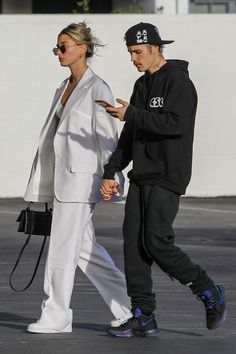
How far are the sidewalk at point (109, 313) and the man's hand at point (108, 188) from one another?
0.86m

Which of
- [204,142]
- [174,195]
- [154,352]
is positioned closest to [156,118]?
[174,195]

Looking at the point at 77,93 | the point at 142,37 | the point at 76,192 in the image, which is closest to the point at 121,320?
the point at 76,192

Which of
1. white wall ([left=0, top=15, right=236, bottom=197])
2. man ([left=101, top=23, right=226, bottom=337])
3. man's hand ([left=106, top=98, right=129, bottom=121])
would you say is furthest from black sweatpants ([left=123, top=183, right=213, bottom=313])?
white wall ([left=0, top=15, right=236, bottom=197])

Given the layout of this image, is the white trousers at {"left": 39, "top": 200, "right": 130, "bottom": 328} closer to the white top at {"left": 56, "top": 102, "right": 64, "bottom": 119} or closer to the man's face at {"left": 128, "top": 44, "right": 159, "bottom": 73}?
the white top at {"left": 56, "top": 102, "right": 64, "bottom": 119}

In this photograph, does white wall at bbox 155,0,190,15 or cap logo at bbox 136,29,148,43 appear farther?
white wall at bbox 155,0,190,15

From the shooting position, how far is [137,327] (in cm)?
772

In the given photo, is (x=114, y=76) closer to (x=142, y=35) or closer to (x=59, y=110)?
(x=59, y=110)

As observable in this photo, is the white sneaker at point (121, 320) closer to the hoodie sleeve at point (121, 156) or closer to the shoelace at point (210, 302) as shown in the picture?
the shoelace at point (210, 302)

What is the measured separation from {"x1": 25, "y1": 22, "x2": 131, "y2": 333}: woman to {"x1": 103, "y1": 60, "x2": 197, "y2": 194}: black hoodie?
0.58 feet

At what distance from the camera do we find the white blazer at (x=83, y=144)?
7.75m

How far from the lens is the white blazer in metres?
7.75

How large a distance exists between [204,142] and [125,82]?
1.33m

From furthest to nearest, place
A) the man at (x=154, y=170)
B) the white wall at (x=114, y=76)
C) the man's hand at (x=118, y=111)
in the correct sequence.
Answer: the white wall at (x=114, y=76), the man at (x=154, y=170), the man's hand at (x=118, y=111)

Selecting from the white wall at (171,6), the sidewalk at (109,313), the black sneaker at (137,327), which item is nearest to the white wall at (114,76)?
the sidewalk at (109,313)
